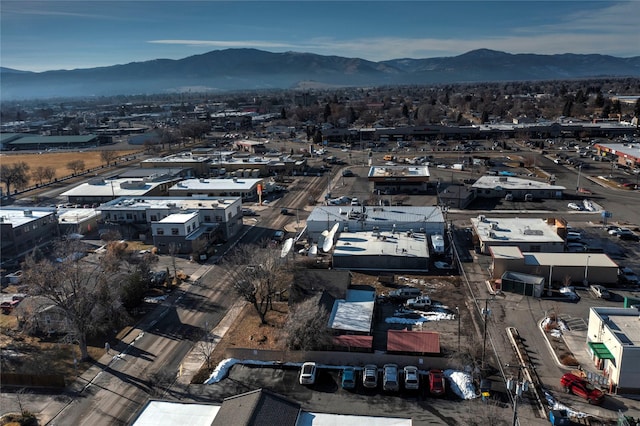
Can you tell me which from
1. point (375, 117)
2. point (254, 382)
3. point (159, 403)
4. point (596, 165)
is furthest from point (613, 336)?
point (375, 117)

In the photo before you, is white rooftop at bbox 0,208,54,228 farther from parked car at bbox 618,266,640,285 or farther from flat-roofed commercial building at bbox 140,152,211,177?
parked car at bbox 618,266,640,285

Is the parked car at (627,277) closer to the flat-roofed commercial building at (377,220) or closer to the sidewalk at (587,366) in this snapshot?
the sidewalk at (587,366)

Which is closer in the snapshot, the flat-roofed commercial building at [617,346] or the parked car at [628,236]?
the flat-roofed commercial building at [617,346]

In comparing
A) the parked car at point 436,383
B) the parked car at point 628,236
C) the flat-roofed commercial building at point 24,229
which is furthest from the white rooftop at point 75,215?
the parked car at point 628,236

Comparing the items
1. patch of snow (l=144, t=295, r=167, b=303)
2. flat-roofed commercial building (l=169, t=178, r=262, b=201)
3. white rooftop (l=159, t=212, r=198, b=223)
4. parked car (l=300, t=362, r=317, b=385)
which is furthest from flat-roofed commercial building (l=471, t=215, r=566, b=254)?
flat-roofed commercial building (l=169, t=178, r=262, b=201)

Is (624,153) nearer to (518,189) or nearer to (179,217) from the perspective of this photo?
(518,189)

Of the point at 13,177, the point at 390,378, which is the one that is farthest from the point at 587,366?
the point at 13,177

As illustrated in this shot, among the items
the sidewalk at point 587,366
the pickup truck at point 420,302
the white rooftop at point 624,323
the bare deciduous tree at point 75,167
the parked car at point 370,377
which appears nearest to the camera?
the sidewalk at point 587,366
